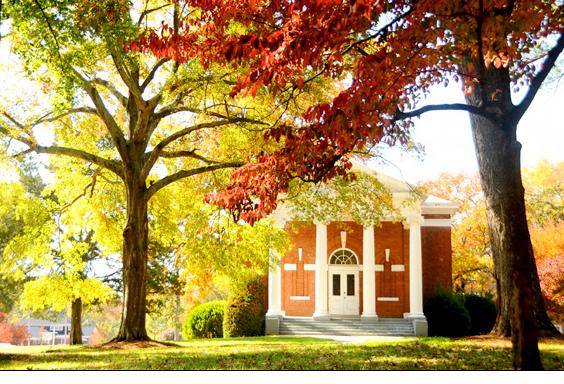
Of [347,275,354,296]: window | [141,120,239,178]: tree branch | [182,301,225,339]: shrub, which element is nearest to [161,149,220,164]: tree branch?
[141,120,239,178]: tree branch

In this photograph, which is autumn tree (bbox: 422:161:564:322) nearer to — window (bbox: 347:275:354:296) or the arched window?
window (bbox: 347:275:354:296)

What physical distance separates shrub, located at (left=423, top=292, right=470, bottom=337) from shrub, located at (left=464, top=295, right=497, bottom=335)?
0.19 metres

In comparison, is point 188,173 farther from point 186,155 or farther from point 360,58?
point 360,58

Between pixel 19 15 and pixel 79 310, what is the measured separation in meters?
9.89

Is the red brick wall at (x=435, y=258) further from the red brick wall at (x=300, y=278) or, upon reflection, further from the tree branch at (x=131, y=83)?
the tree branch at (x=131, y=83)

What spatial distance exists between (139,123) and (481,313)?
973 centimetres

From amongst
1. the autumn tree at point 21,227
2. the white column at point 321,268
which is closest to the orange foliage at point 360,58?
the autumn tree at point 21,227

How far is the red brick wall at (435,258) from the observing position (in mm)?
18375

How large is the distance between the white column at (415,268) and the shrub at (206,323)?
527cm

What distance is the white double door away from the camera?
19.5m

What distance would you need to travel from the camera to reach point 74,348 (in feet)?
31.9

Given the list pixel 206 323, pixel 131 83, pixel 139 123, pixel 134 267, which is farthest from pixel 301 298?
pixel 131 83

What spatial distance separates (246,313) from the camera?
1681cm

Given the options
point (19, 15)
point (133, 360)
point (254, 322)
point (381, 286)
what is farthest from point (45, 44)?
point (381, 286)
